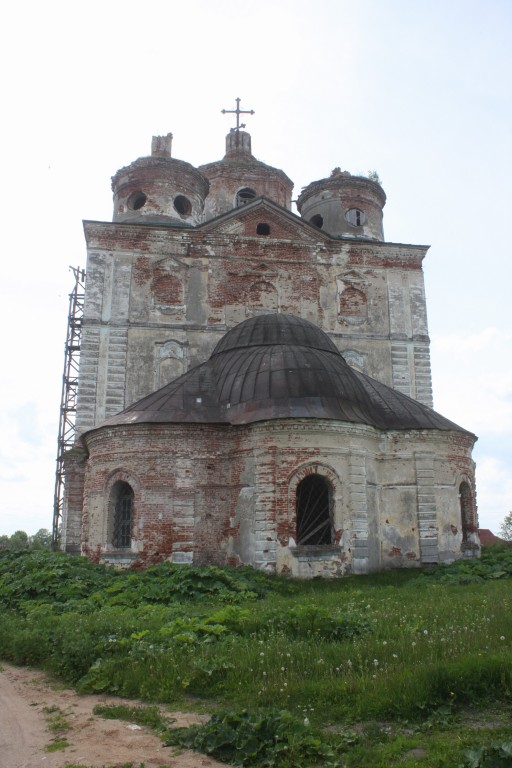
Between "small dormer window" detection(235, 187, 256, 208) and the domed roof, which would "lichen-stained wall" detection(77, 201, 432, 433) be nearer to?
the domed roof

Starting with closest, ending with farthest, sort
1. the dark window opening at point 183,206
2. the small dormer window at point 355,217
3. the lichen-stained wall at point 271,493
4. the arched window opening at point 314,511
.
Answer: the lichen-stained wall at point 271,493 < the arched window opening at point 314,511 < the dark window opening at point 183,206 < the small dormer window at point 355,217

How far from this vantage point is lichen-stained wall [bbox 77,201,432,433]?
2058 centimetres

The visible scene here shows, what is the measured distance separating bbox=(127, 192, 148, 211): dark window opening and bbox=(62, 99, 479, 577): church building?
0.14ft

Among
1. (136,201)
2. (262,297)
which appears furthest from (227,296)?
(136,201)

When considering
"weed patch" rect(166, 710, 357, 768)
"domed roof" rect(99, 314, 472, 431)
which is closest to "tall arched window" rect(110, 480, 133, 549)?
"domed roof" rect(99, 314, 472, 431)

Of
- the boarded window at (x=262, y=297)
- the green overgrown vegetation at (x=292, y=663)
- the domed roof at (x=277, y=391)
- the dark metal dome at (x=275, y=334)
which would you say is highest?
the boarded window at (x=262, y=297)

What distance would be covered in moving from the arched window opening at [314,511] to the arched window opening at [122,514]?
3.93 metres

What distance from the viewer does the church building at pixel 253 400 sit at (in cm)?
1473

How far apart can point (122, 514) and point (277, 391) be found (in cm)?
461

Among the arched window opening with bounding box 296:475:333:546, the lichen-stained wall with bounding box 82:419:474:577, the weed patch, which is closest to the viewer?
the weed patch

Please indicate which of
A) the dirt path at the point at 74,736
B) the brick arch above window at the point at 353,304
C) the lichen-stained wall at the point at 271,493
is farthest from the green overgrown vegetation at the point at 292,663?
the brick arch above window at the point at 353,304

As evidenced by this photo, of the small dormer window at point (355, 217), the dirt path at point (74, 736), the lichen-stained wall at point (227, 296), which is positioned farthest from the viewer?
the small dormer window at point (355, 217)

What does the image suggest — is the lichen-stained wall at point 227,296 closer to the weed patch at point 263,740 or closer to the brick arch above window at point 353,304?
the brick arch above window at point 353,304

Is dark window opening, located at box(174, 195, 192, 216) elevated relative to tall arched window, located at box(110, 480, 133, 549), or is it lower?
elevated
